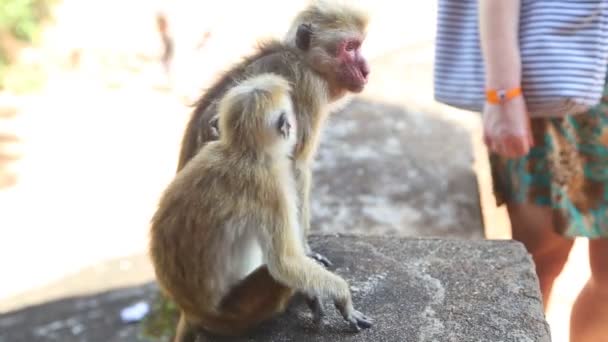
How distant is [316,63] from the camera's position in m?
1.81

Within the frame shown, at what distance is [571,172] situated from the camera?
2.11 metres

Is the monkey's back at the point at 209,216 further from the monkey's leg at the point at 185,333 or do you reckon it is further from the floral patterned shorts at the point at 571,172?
the floral patterned shorts at the point at 571,172

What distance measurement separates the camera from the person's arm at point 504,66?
6.05 ft

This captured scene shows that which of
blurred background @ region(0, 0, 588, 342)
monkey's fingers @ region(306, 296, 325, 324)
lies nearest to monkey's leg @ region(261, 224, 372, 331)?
monkey's fingers @ region(306, 296, 325, 324)

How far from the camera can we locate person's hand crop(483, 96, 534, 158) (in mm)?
1903

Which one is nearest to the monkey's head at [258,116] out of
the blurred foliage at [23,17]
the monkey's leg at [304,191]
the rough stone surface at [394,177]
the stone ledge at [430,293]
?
the monkey's leg at [304,191]

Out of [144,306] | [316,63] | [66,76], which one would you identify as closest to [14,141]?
[66,76]

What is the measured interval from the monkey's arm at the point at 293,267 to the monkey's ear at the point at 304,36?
522 mm

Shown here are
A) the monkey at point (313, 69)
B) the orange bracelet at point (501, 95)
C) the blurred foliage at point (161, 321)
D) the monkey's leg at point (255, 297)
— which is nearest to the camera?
the monkey's leg at point (255, 297)

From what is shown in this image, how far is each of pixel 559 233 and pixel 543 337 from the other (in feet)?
1.73

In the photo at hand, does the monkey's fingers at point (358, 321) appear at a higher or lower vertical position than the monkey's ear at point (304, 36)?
lower

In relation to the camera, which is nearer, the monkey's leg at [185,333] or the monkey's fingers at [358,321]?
the monkey's fingers at [358,321]

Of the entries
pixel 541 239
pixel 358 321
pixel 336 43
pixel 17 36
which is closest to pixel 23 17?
pixel 17 36

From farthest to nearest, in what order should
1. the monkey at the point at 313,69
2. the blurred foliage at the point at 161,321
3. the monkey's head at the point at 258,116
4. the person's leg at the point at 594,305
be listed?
the blurred foliage at the point at 161,321 → the person's leg at the point at 594,305 → the monkey at the point at 313,69 → the monkey's head at the point at 258,116
